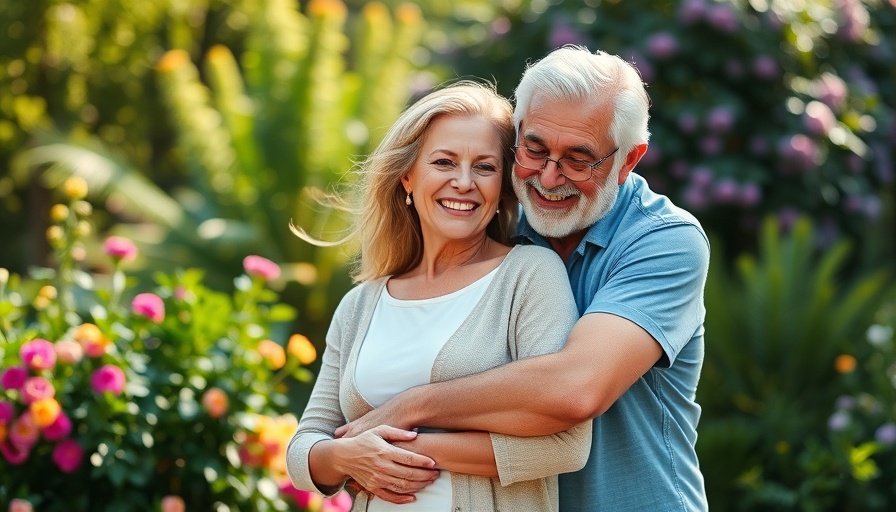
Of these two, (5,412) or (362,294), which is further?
(5,412)

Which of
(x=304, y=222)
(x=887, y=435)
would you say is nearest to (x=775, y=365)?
(x=887, y=435)

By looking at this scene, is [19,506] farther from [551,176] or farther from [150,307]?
[551,176]

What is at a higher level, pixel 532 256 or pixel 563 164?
pixel 563 164

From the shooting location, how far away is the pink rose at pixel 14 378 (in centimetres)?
352

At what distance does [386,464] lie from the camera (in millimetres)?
2400

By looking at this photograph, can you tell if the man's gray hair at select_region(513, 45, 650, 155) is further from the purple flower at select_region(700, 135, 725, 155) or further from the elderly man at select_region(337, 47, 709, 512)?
the purple flower at select_region(700, 135, 725, 155)

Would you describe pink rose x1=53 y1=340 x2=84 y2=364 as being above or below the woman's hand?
below

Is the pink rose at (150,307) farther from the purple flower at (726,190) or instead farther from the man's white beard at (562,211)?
the purple flower at (726,190)

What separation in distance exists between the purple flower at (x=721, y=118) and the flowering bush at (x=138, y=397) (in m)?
3.02

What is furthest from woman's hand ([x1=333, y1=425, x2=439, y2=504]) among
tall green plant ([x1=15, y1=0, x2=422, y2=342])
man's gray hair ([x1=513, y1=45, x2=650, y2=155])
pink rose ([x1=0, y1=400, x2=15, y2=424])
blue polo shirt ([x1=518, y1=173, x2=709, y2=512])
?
tall green plant ([x1=15, y1=0, x2=422, y2=342])

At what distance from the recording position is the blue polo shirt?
8.05ft

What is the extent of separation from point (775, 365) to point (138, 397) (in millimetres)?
3508

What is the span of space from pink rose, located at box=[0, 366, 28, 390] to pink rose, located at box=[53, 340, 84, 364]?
131 mm

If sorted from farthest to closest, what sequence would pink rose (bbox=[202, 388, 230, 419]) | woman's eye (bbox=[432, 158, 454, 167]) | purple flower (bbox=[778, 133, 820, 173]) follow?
purple flower (bbox=[778, 133, 820, 173]) < pink rose (bbox=[202, 388, 230, 419]) < woman's eye (bbox=[432, 158, 454, 167])
